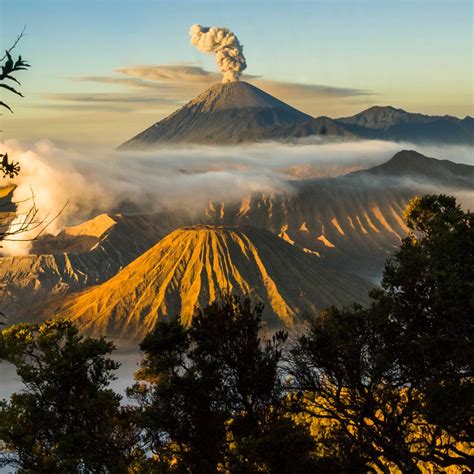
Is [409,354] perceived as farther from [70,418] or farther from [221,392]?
[70,418]

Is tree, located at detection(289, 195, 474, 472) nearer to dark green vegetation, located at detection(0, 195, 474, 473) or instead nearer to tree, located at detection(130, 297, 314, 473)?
dark green vegetation, located at detection(0, 195, 474, 473)

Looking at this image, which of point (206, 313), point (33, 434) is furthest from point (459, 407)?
point (33, 434)

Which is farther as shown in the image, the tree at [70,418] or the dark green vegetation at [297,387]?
the tree at [70,418]

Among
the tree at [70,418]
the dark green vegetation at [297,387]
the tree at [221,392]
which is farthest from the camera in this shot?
the tree at [70,418]

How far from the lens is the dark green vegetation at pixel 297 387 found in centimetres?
Answer: 2294

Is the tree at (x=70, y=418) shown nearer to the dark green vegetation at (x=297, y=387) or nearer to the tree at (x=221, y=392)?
the dark green vegetation at (x=297, y=387)

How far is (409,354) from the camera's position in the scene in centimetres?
2414

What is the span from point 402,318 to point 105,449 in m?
14.6

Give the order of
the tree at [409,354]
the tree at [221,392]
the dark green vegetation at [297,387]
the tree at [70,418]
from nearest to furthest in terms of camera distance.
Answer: the tree at [409,354], the dark green vegetation at [297,387], the tree at [221,392], the tree at [70,418]

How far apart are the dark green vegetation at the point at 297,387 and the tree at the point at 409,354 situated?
0.05 meters

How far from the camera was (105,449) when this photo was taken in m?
30.8

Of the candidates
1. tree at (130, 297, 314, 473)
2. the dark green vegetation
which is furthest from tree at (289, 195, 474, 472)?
tree at (130, 297, 314, 473)

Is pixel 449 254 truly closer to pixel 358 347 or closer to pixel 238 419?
pixel 358 347

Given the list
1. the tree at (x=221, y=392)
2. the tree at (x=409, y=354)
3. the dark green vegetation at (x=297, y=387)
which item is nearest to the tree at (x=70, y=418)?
the dark green vegetation at (x=297, y=387)
